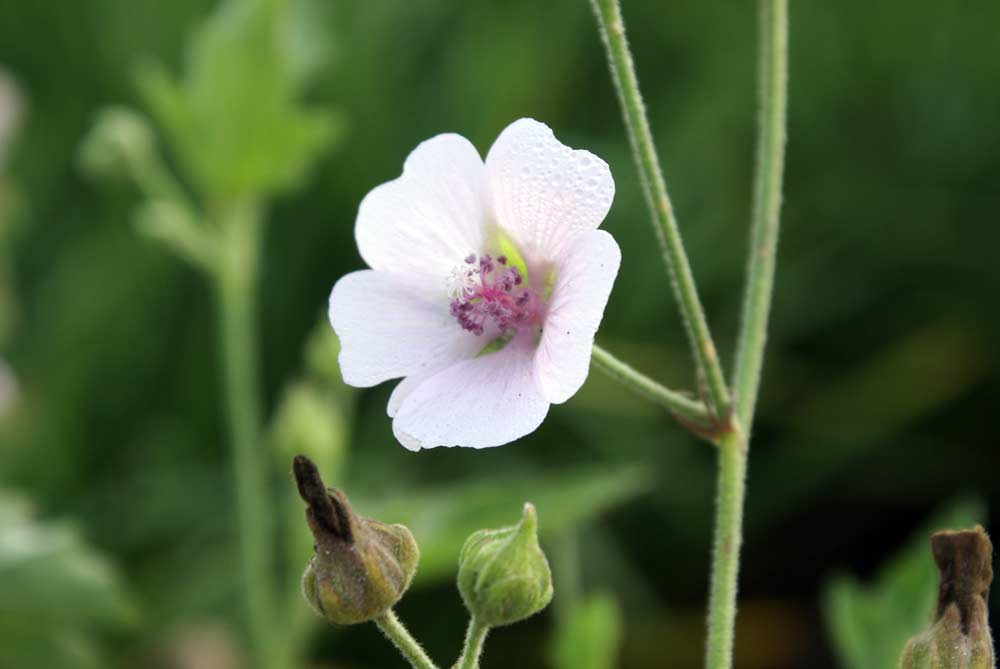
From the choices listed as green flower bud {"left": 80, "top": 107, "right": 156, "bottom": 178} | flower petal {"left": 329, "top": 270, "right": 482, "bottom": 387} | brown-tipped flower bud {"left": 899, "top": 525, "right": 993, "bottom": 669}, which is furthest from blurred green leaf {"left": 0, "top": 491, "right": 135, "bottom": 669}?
brown-tipped flower bud {"left": 899, "top": 525, "right": 993, "bottom": 669}

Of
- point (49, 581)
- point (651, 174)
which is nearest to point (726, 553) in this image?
point (651, 174)

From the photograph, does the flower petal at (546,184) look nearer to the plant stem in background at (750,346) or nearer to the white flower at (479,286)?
the white flower at (479,286)

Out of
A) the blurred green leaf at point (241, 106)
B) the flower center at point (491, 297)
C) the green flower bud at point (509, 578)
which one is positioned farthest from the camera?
the blurred green leaf at point (241, 106)

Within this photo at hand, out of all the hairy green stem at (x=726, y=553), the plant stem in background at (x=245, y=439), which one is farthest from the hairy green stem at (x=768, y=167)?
the plant stem in background at (x=245, y=439)

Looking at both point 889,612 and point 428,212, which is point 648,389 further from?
point 889,612

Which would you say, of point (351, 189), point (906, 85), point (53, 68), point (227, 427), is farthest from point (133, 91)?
point (906, 85)

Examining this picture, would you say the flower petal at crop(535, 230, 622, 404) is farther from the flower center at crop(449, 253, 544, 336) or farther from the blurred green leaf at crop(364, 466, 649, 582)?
the blurred green leaf at crop(364, 466, 649, 582)

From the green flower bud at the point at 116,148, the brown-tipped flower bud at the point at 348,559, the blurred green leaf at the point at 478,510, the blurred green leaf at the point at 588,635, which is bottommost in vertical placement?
the brown-tipped flower bud at the point at 348,559

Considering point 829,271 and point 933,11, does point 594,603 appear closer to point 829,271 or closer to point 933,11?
point 829,271
